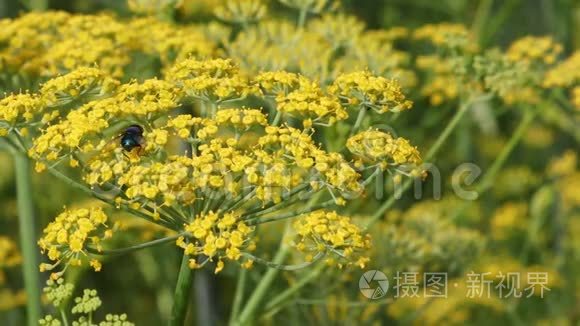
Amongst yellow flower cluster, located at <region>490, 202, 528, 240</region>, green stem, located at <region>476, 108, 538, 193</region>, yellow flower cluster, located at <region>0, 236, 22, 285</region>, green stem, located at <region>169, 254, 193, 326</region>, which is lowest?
yellow flower cluster, located at <region>490, 202, 528, 240</region>

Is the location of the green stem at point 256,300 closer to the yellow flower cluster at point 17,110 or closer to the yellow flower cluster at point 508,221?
the yellow flower cluster at point 17,110

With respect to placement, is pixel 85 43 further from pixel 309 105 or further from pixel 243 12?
pixel 309 105

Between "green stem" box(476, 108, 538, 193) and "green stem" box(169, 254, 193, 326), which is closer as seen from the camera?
"green stem" box(169, 254, 193, 326)

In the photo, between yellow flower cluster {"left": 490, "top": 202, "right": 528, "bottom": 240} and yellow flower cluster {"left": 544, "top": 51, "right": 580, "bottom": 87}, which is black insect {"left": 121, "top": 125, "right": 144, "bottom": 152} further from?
yellow flower cluster {"left": 490, "top": 202, "right": 528, "bottom": 240}

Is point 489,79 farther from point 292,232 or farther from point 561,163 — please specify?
point 561,163

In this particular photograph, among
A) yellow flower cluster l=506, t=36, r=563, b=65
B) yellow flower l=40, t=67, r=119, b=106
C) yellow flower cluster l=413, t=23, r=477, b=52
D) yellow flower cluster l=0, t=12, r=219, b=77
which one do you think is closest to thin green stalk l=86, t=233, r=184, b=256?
yellow flower l=40, t=67, r=119, b=106

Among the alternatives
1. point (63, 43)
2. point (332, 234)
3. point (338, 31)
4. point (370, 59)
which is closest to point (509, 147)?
point (370, 59)
